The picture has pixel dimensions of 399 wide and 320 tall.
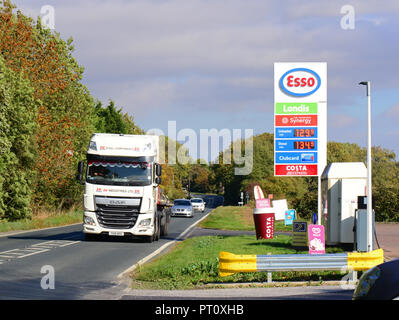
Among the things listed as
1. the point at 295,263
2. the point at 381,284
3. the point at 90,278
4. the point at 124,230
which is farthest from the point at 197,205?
Result: the point at 381,284

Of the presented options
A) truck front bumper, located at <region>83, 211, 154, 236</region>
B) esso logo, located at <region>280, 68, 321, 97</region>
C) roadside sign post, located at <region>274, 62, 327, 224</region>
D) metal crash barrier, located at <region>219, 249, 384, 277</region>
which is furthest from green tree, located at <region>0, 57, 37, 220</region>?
metal crash barrier, located at <region>219, 249, 384, 277</region>

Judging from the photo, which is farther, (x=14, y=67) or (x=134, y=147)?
(x=14, y=67)

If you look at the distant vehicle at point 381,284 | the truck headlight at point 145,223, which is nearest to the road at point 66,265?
the truck headlight at point 145,223

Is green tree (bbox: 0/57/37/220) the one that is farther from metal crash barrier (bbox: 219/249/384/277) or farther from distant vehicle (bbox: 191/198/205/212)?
distant vehicle (bbox: 191/198/205/212)

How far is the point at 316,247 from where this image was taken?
51.8 ft

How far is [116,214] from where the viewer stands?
23062mm

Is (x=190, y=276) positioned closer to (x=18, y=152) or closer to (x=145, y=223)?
(x=145, y=223)

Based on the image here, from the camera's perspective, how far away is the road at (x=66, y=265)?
38.4 feet

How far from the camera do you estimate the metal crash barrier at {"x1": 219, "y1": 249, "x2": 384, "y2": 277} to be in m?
12.5

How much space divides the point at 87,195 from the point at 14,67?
68.2ft

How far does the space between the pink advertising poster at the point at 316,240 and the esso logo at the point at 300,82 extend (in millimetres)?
9783
